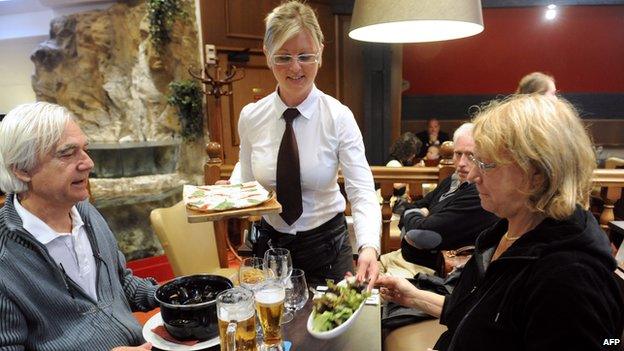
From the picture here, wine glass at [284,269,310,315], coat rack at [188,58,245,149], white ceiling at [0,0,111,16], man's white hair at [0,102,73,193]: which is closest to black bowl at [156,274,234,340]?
wine glass at [284,269,310,315]

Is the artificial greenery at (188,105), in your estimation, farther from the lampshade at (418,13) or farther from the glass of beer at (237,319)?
the glass of beer at (237,319)

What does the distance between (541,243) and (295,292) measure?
723mm

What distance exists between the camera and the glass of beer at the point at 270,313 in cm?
110

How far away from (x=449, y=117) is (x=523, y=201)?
6.71 meters

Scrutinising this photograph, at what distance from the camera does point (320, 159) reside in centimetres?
169

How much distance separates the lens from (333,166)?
1713mm

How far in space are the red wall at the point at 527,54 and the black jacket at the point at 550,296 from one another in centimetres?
666

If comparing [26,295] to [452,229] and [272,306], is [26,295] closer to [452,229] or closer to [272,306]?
[272,306]

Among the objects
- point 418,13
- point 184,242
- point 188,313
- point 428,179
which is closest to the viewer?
point 188,313

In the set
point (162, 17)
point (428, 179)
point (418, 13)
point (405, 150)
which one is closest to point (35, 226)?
point (418, 13)

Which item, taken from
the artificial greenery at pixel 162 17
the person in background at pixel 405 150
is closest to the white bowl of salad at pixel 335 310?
the person in background at pixel 405 150

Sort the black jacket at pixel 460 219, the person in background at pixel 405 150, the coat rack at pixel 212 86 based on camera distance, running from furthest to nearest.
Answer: the coat rack at pixel 212 86 < the person in background at pixel 405 150 < the black jacket at pixel 460 219

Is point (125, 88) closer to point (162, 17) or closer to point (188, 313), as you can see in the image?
point (162, 17)

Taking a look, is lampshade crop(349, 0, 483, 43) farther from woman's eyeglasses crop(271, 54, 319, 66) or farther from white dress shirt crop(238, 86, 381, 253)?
white dress shirt crop(238, 86, 381, 253)
